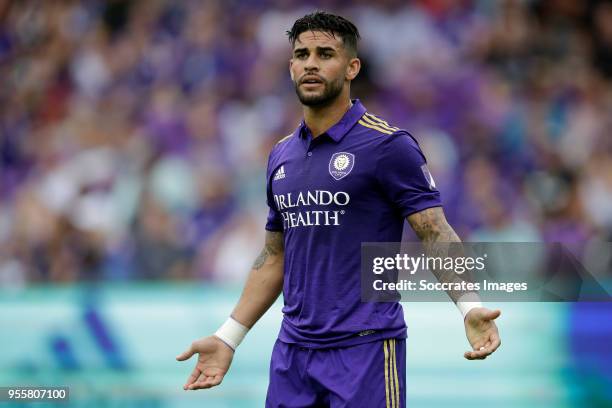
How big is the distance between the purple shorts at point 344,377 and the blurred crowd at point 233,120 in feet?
15.3

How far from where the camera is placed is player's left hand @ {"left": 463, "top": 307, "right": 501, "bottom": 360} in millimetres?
3764

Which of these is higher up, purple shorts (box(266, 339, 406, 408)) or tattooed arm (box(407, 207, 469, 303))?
tattooed arm (box(407, 207, 469, 303))

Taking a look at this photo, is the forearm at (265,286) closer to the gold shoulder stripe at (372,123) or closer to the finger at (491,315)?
the gold shoulder stripe at (372,123)

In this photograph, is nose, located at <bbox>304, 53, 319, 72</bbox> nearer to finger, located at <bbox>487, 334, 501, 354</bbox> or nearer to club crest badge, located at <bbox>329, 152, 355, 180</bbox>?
club crest badge, located at <bbox>329, 152, 355, 180</bbox>

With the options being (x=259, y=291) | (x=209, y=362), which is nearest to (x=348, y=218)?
(x=259, y=291)

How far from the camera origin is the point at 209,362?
458 centimetres

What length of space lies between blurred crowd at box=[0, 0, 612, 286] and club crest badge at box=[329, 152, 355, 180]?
469 cm

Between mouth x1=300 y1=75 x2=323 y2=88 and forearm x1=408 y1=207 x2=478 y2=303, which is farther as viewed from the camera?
mouth x1=300 y1=75 x2=323 y2=88

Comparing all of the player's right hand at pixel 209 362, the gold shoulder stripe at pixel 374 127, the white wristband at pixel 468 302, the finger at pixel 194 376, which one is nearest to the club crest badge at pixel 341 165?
the gold shoulder stripe at pixel 374 127

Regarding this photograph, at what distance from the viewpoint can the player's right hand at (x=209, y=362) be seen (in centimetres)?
450

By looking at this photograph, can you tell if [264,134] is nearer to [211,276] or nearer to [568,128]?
[211,276]

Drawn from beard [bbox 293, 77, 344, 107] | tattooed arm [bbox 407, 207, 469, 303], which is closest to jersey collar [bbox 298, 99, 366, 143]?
beard [bbox 293, 77, 344, 107]

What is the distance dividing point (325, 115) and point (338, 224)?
50cm

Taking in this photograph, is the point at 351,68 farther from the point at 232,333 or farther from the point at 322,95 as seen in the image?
the point at 232,333
